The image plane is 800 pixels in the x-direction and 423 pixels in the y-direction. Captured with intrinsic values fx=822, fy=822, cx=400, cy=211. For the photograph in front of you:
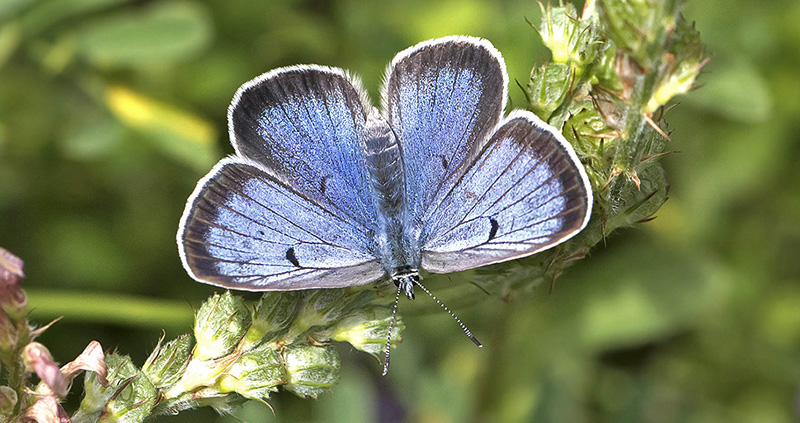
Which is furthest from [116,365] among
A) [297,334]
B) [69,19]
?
[69,19]

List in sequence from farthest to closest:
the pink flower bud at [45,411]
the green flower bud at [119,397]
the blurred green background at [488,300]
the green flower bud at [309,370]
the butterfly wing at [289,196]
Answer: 1. the blurred green background at [488,300]
2. the butterfly wing at [289,196]
3. the green flower bud at [309,370]
4. the green flower bud at [119,397]
5. the pink flower bud at [45,411]

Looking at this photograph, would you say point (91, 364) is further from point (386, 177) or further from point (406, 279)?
point (386, 177)

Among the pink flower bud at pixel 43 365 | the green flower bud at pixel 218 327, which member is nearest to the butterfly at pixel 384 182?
the green flower bud at pixel 218 327

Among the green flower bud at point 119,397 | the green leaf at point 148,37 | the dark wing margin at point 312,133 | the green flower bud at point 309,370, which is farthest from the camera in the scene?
the green leaf at point 148,37

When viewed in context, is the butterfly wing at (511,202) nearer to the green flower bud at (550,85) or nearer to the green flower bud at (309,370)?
the green flower bud at (550,85)

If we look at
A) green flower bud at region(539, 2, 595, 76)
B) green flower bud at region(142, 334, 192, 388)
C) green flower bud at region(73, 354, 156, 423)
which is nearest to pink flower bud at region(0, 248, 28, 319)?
green flower bud at region(73, 354, 156, 423)

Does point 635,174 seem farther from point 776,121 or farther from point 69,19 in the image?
point 69,19

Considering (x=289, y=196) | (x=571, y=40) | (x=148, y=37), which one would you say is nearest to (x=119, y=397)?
(x=289, y=196)
